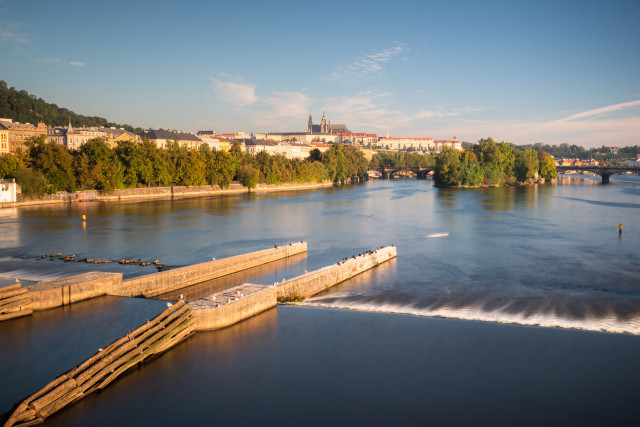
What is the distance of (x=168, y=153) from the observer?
78875mm

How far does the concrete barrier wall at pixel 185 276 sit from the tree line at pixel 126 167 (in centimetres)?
4339

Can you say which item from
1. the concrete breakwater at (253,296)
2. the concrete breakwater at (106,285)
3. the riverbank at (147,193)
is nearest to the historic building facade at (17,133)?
the riverbank at (147,193)

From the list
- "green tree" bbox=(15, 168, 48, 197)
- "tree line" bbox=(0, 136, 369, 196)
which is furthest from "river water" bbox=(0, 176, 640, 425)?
"tree line" bbox=(0, 136, 369, 196)

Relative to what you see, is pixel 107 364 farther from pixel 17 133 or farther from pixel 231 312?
pixel 17 133

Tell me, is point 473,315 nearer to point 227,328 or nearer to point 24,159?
point 227,328

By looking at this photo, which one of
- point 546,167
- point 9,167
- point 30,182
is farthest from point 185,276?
point 546,167

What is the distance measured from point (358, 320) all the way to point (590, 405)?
24.6 ft

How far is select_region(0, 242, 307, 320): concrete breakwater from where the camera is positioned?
16688 millimetres

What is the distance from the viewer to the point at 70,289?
1742cm

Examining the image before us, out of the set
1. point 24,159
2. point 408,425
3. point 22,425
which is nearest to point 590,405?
point 408,425

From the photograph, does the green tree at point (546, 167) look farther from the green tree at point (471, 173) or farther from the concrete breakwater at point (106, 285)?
the concrete breakwater at point (106, 285)

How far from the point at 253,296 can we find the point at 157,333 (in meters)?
3.64

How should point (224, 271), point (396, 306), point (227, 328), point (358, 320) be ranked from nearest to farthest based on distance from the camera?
point (227, 328)
point (358, 320)
point (396, 306)
point (224, 271)

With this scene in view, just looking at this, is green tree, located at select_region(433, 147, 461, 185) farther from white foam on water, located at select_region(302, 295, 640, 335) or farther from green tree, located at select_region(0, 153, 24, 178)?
white foam on water, located at select_region(302, 295, 640, 335)
